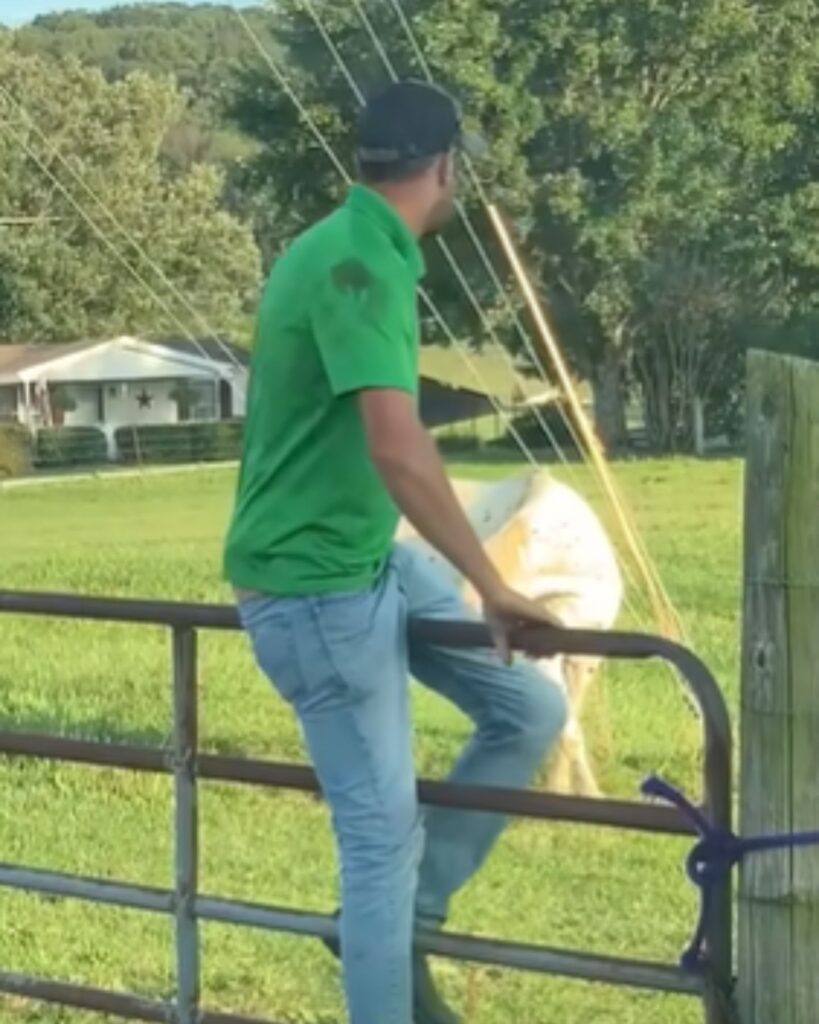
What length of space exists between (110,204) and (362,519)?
57773 mm

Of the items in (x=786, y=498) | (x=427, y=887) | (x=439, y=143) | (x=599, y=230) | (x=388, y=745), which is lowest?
(x=427, y=887)

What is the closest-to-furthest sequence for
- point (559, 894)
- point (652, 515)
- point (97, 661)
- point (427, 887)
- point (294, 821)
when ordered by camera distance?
point (427, 887)
point (559, 894)
point (294, 821)
point (97, 661)
point (652, 515)

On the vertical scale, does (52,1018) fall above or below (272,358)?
below

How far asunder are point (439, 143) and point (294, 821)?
5443 mm

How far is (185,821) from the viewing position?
4.02 metres

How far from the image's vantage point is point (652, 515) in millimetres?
28375

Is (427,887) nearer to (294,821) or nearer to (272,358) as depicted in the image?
(272,358)

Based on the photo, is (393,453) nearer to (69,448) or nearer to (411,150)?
(411,150)

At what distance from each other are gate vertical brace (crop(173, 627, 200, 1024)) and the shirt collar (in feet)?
2.75

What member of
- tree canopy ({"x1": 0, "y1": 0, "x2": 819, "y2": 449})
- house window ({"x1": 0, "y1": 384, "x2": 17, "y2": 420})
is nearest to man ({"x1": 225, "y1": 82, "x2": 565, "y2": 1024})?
tree canopy ({"x1": 0, "y1": 0, "x2": 819, "y2": 449})

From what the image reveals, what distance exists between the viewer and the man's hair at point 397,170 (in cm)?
354

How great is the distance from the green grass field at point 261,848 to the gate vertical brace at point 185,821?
1.36 m

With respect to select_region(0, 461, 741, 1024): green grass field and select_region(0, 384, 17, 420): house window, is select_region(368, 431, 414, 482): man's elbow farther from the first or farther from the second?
select_region(0, 384, 17, 420): house window

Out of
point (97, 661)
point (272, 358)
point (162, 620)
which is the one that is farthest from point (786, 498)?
point (97, 661)
